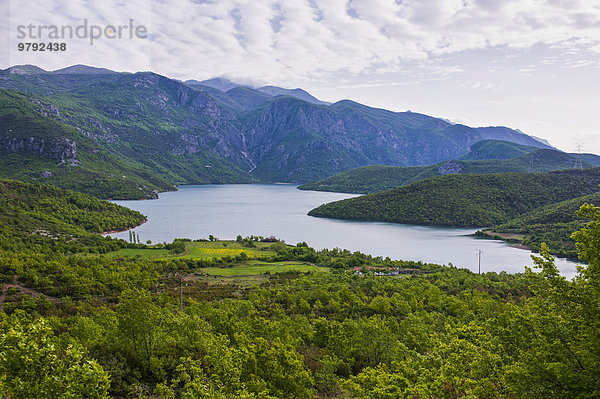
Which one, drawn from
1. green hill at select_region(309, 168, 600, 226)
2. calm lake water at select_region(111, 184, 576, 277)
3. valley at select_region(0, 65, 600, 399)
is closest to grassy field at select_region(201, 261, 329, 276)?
valley at select_region(0, 65, 600, 399)

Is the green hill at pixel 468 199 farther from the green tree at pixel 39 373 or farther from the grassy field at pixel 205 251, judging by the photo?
the green tree at pixel 39 373

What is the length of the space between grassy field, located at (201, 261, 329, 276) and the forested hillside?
877 mm

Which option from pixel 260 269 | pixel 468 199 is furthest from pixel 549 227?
pixel 260 269

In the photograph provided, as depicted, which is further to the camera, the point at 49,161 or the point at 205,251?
the point at 49,161

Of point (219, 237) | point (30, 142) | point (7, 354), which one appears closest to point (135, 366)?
point (7, 354)

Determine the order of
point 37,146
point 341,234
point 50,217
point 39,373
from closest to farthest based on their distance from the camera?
point 39,373
point 50,217
point 341,234
point 37,146

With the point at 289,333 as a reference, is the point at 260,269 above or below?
below

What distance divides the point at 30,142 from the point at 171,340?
667 feet

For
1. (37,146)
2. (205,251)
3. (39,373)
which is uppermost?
(37,146)

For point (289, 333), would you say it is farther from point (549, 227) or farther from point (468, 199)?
point (468, 199)

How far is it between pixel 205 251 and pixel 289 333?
185 feet

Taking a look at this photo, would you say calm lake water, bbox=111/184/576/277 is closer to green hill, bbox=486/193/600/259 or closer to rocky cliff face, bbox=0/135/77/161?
green hill, bbox=486/193/600/259

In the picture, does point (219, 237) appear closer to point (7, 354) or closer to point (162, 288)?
point (162, 288)

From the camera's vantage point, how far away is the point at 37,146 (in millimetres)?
180250
